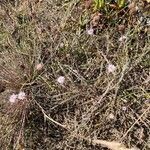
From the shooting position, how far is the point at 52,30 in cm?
263

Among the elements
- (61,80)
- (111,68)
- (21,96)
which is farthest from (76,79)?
(21,96)

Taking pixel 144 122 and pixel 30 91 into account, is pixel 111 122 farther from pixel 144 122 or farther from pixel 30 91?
pixel 30 91

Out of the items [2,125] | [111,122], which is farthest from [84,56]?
[2,125]

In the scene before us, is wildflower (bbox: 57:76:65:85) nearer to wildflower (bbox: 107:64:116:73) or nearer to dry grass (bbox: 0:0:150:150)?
dry grass (bbox: 0:0:150:150)

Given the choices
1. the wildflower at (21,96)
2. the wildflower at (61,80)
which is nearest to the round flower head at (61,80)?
the wildflower at (61,80)

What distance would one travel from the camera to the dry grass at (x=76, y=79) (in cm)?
233

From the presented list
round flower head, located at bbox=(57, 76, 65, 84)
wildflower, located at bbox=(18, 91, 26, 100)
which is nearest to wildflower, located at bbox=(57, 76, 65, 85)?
round flower head, located at bbox=(57, 76, 65, 84)

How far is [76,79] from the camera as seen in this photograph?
2.43 metres

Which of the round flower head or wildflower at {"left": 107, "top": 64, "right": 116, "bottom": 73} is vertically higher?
wildflower at {"left": 107, "top": 64, "right": 116, "bottom": 73}

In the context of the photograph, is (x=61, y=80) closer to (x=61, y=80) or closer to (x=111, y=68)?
(x=61, y=80)

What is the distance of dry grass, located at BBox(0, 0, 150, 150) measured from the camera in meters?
2.33

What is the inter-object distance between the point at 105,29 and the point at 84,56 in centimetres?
22

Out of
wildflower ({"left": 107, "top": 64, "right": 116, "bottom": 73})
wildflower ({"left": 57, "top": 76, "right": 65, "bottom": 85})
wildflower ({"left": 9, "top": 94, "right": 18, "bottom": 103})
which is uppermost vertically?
wildflower ({"left": 107, "top": 64, "right": 116, "bottom": 73})

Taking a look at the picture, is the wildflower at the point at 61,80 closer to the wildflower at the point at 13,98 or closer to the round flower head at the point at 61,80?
the round flower head at the point at 61,80
